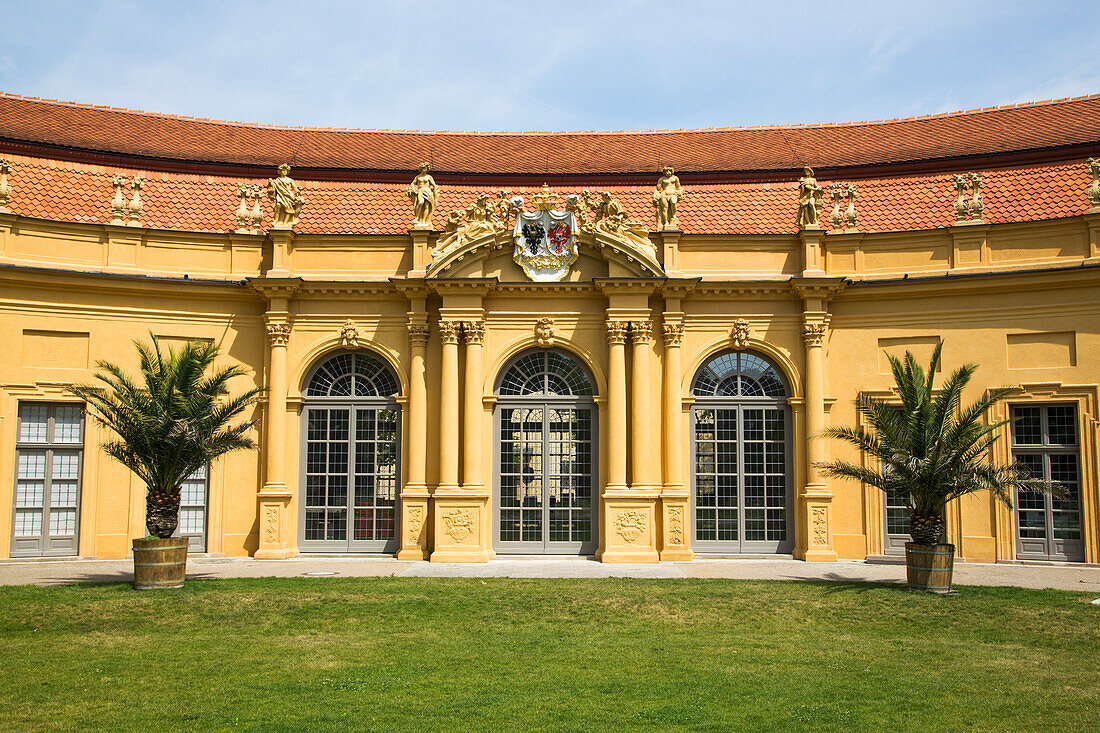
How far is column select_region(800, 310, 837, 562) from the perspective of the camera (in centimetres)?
2136

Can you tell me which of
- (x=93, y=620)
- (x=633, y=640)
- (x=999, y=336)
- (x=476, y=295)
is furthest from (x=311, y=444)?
(x=999, y=336)

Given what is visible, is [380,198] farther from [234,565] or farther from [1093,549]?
[1093,549]

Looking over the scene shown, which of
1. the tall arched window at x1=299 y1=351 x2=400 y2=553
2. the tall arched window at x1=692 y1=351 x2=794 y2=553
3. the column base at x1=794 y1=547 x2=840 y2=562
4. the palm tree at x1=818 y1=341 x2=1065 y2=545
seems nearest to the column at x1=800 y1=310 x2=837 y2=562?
the column base at x1=794 y1=547 x2=840 y2=562

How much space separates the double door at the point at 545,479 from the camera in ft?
71.9

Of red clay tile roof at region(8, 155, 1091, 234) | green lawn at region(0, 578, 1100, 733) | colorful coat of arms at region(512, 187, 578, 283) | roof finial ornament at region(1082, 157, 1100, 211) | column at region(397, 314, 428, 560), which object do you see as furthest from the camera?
red clay tile roof at region(8, 155, 1091, 234)

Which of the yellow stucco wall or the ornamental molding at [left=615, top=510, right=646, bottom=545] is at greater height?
the yellow stucco wall

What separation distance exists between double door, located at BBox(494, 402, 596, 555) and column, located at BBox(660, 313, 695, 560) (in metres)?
1.61

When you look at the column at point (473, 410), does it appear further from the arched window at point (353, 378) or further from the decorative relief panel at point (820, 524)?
the decorative relief panel at point (820, 524)

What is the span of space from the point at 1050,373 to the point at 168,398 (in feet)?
57.1

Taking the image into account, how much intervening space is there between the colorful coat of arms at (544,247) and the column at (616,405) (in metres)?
1.70

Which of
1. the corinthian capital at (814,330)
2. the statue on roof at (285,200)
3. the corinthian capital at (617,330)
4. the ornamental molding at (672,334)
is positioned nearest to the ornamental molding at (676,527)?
the ornamental molding at (672,334)

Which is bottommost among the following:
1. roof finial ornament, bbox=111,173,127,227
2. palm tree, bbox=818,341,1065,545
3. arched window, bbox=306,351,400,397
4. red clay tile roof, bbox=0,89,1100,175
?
palm tree, bbox=818,341,1065,545

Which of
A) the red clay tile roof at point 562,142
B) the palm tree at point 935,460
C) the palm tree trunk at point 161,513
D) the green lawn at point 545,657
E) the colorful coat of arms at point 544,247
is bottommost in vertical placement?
the green lawn at point 545,657

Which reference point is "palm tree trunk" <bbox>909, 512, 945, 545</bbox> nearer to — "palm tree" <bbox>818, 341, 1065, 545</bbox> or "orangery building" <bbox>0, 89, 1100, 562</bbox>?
"palm tree" <bbox>818, 341, 1065, 545</bbox>
